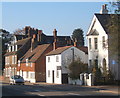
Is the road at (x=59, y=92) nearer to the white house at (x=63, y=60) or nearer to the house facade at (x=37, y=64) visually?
the white house at (x=63, y=60)

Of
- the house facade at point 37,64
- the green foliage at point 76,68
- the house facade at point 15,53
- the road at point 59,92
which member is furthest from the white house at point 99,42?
the house facade at point 15,53

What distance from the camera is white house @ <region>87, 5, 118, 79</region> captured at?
4475 cm

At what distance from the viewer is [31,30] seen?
8669 centimetres

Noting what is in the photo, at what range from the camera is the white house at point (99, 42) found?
44750 mm

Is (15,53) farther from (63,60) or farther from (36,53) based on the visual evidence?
(63,60)

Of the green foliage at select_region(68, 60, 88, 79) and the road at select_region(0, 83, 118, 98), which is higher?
the green foliage at select_region(68, 60, 88, 79)

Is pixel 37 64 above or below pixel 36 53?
below

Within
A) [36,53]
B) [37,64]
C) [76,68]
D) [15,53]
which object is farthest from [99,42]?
[15,53]

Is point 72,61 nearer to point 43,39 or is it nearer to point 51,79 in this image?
point 51,79

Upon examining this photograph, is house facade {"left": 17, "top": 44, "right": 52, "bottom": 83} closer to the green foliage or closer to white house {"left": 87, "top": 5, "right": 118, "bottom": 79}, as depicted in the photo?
the green foliage

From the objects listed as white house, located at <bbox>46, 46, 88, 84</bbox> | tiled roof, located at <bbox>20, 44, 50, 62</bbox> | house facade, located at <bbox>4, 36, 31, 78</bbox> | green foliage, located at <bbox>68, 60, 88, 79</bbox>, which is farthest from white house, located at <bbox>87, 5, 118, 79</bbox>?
house facade, located at <bbox>4, 36, 31, 78</bbox>

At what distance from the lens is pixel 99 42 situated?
154 feet

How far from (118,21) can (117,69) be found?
13.3 m

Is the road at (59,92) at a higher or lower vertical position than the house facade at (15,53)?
lower
